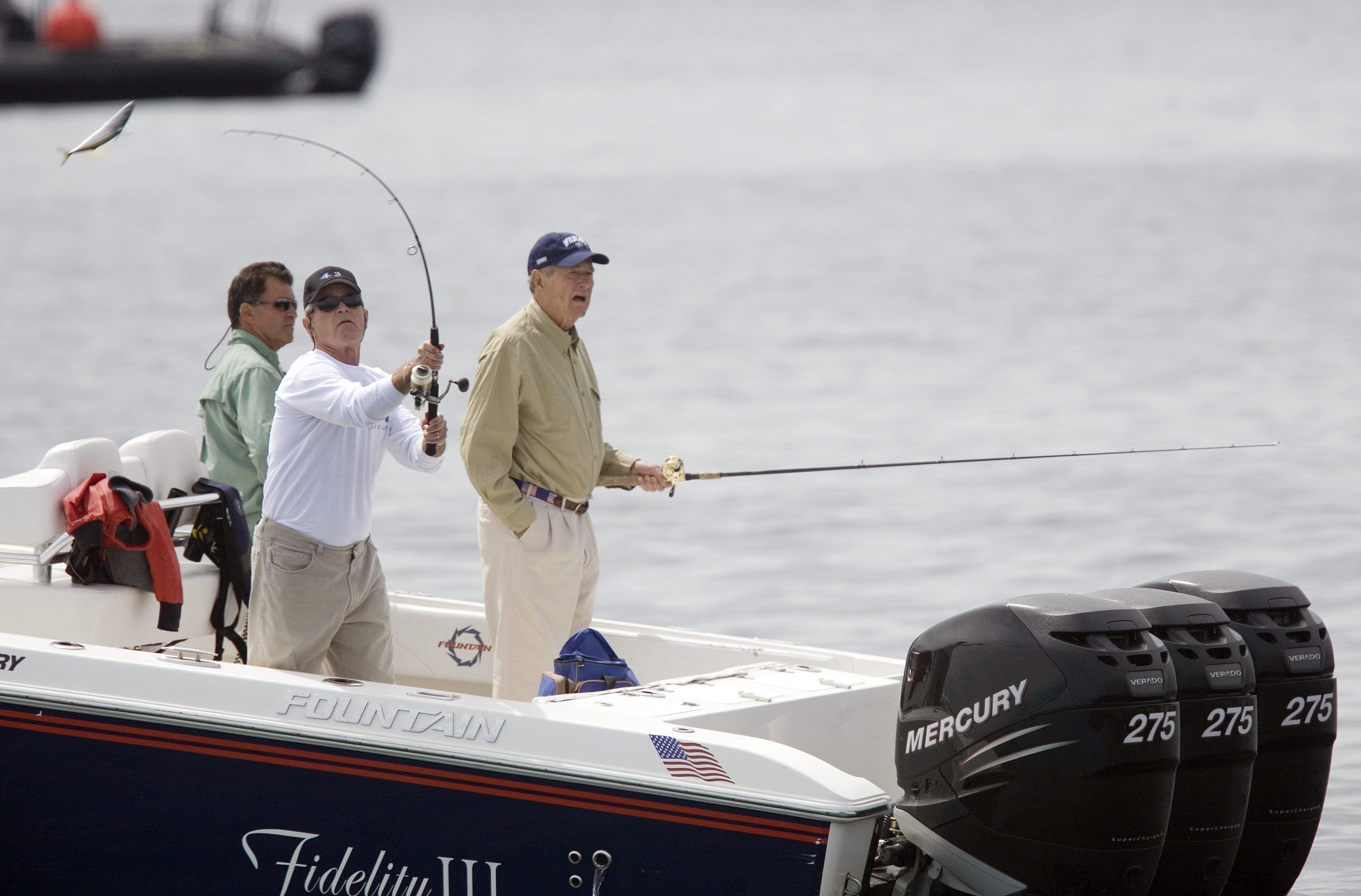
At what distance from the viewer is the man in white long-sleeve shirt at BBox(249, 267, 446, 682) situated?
392cm

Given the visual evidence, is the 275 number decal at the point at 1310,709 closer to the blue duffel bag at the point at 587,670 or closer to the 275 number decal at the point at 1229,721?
the 275 number decal at the point at 1229,721

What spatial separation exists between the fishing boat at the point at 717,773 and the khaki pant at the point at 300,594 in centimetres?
25

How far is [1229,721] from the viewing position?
11.1 ft

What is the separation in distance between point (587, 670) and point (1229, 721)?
1.42 m

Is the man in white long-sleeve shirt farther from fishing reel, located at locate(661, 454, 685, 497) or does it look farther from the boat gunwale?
fishing reel, located at locate(661, 454, 685, 497)

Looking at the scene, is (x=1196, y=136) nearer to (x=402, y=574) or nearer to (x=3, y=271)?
(x=3, y=271)

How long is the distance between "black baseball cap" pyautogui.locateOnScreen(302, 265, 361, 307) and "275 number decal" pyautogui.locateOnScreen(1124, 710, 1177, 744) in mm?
1842

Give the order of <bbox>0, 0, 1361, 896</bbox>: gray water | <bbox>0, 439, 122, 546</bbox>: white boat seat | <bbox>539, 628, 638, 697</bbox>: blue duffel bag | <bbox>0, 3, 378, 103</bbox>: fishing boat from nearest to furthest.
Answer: <bbox>539, 628, 638, 697</bbox>: blue duffel bag → <bbox>0, 439, 122, 546</bbox>: white boat seat → <bbox>0, 0, 1361, 896</bbox>: gray water → <bbox>0, 3, 378, 103</bbox>: fishing boat

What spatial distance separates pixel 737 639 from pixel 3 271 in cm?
1642

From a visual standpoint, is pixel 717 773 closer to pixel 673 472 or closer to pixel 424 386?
pixel 424 386

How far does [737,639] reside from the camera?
4.70 meters

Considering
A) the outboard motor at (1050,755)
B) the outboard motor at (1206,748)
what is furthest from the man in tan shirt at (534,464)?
the outboard motor at (1206,748)

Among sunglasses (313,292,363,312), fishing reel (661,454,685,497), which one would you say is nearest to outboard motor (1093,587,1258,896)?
fishing reel (661,454,685,497)

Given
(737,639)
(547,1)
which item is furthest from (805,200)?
(547,1)
